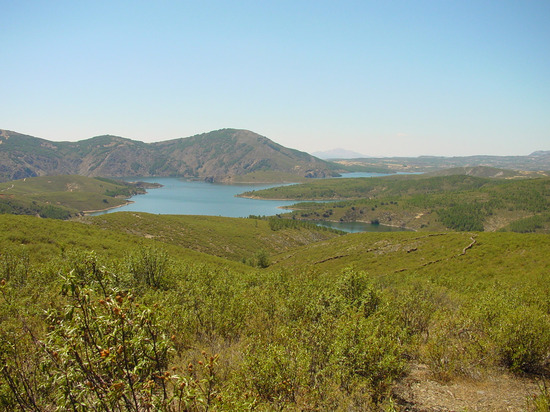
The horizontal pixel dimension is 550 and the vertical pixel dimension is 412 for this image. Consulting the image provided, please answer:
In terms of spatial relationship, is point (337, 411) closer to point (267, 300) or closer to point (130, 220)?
point (267, 300)

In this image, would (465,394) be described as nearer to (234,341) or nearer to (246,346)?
(246,346)

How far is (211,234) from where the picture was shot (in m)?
129

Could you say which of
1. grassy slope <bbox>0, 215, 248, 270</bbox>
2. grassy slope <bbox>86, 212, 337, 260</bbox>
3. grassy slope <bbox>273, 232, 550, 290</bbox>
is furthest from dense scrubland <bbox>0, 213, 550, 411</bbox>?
grassy slope <bbox>86, 212, 337, 260</bbox>

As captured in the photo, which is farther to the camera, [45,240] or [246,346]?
[45,240]

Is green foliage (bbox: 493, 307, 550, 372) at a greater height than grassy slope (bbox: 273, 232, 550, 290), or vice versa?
green foliage (bbox: 493, 307, 550, 372)

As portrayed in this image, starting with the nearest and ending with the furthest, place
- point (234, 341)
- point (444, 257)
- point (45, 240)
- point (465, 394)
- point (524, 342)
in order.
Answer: point (465, 394) < point (524, 342) < point (234, 341) < point (45, 240) < point (444, 257)

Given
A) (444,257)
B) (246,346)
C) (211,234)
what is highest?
(246,346)

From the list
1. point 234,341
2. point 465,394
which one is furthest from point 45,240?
point 465,394

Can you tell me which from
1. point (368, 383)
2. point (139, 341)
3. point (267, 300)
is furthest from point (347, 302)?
point (139, 341)

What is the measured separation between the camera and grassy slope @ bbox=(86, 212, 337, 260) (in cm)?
11181

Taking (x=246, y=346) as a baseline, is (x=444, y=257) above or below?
below

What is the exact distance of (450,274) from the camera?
57.6 metres

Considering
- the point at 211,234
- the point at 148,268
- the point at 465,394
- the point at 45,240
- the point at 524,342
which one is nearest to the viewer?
the point at 465,394

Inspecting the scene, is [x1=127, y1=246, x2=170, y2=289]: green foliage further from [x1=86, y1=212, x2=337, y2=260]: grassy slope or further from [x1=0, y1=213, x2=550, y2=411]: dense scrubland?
[x1=86, y1=212, x2=337, y2=260]: grassy slope
